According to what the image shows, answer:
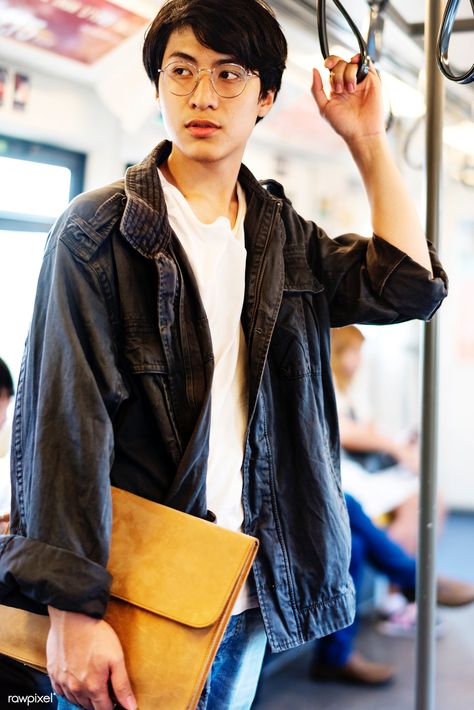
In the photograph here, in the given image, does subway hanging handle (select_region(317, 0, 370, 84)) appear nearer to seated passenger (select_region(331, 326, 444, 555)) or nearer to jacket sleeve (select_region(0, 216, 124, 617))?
jacket sleeve (select_region(0, 216, 124, 617))

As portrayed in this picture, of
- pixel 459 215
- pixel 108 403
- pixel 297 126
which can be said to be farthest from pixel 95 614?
pixel 459 215

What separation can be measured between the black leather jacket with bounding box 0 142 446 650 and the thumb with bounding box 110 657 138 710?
0.07m

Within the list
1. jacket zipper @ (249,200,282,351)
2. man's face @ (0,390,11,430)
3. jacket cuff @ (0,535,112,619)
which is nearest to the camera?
jacket cuff @ (0,535,112,619)

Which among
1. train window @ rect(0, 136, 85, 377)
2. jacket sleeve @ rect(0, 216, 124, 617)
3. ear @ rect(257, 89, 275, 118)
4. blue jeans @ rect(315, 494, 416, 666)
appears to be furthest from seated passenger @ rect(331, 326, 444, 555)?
jacket sleeve @ rect(0, 216, 124, 617)

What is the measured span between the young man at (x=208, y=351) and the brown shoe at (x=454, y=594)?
2296 mm

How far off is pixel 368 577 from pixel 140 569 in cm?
281

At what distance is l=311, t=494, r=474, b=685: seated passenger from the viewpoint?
9.62ft

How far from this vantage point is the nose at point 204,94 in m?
1.01

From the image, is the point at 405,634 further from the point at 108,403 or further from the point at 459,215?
the point at 459,215

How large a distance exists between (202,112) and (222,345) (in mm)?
327

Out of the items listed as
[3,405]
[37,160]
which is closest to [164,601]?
[3,405]

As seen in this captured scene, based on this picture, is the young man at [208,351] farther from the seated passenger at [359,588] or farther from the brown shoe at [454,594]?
the brown shoe at [454,594]

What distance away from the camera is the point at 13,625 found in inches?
37.0

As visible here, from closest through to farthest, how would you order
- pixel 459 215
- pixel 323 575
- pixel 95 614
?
pixel 95 614, pixel 323 575, pixel 459 215
